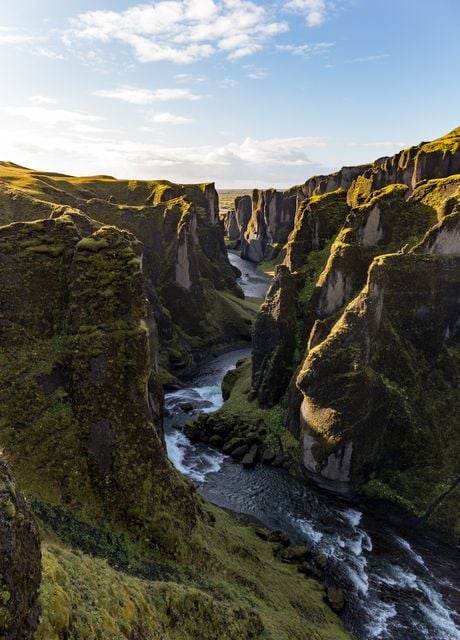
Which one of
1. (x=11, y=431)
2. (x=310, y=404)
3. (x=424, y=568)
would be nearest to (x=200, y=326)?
(x=310, y=404)

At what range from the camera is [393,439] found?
161 feet

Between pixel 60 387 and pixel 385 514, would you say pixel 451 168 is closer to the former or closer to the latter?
pixel 385 514

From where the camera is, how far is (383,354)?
5203 centimetres

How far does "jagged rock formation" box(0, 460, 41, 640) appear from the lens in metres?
10.2

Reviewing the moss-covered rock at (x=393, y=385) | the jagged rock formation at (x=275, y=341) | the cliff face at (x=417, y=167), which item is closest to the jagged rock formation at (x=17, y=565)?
the moss-covered rock at (x=393, y=385)

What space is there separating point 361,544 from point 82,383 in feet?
98.2

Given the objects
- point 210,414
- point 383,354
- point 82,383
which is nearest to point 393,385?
point 383,354

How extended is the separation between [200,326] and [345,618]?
237ft

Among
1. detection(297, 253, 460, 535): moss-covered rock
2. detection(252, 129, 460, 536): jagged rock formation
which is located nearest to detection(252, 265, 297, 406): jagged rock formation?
detection(252, 129, 460, 536): jagged rock formation

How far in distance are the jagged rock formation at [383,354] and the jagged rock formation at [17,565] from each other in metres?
39.8

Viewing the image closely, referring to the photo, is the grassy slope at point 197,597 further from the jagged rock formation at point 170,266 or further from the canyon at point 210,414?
the jagged rock formation at point 170,266

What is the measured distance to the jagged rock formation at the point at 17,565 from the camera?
33.3 feet

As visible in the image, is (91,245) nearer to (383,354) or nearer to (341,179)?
(383,354)

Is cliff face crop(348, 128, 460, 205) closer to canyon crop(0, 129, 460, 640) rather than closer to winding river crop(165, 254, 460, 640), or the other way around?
canyon crop(0, 129, 460, 640)
